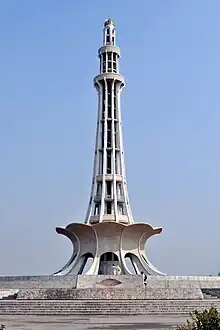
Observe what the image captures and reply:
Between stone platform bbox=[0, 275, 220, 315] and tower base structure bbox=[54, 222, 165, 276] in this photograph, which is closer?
stone platform bbox=[0, 275, 220, 315]

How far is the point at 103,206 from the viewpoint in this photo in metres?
38.5

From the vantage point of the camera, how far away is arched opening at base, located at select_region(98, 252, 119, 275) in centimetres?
3788

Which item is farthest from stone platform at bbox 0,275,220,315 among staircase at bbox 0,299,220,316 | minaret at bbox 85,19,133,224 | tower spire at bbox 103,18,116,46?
tower spire at bbox 103,18,116,46

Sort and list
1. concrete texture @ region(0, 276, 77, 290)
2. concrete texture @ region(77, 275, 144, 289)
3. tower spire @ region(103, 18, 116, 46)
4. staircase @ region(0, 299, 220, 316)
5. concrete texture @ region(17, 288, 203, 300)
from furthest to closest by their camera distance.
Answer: tower spire @ region(103, 18, 116, 46)
concrete texture @ region(77, 275, 144, 289)
concrete texture @ region(0, 276, 77, 290)
concrete texture @ region(17, 288, 203, 300)
staircase @ region(0, 299, 220, 316)

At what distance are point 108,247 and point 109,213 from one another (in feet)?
10.6

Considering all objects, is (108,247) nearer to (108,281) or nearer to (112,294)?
(108,281)

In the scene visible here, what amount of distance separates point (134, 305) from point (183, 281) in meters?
8.00

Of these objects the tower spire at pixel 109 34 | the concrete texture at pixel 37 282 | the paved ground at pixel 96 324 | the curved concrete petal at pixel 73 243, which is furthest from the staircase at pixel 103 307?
the tower spire at pixel 109 34

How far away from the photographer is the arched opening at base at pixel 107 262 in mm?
37875

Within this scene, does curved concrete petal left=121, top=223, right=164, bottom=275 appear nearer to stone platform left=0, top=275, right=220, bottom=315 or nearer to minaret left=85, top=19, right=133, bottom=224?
minaret left=85, top=19, right=133, bottom=224

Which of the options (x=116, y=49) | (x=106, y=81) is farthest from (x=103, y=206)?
(x=116, y=49)

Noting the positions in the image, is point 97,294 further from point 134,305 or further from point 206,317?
point 206,317

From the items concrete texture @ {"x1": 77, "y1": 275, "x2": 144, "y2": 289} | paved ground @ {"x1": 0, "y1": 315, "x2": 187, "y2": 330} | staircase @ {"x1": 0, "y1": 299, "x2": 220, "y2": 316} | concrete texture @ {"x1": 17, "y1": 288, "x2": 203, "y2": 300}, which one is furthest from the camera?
concrete texture @ {"x1": 77, "y1": 275, "x2": 144, "y2": 289}

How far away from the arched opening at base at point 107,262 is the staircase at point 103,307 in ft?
58.0
